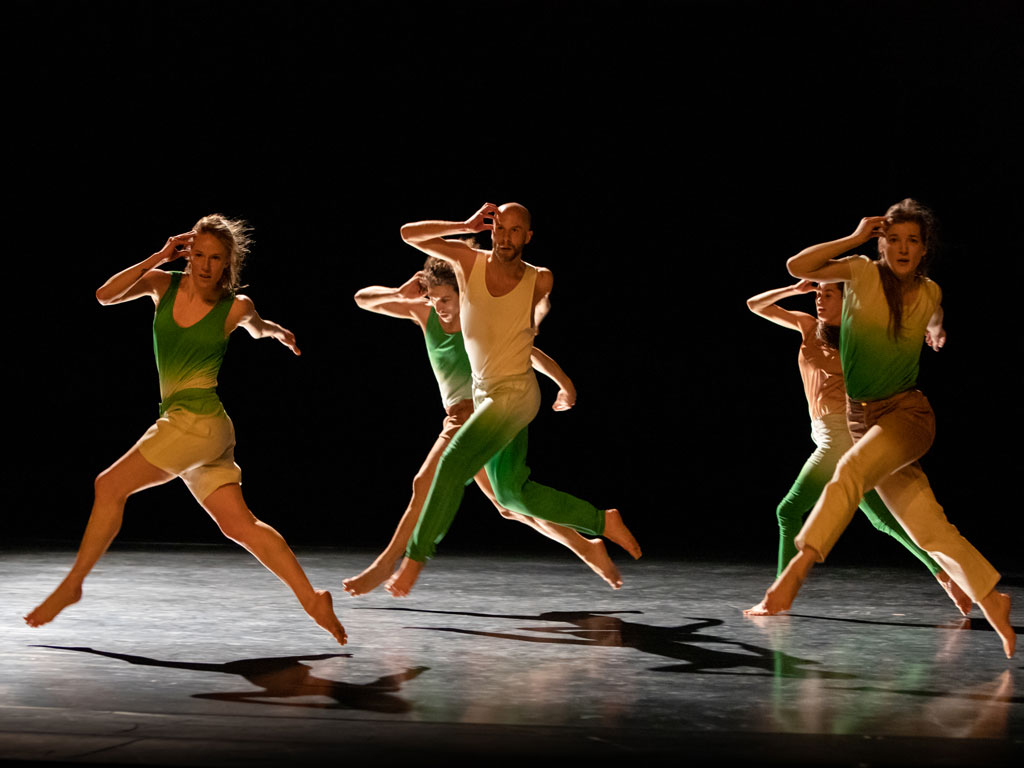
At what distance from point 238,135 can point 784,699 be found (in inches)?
255

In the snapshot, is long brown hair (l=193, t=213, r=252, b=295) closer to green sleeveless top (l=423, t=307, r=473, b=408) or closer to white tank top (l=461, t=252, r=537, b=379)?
white tank top (l=461, t=252, r=537, b=379)

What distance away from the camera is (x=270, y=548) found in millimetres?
3871

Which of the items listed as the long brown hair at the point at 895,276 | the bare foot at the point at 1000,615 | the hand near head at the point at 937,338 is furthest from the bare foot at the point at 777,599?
the hand near head at the point at 937,338

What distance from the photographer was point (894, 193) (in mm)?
8422

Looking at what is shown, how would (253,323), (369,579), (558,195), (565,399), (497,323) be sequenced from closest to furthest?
(253,323), (497,323), (369,579), (565,399), (558,195)

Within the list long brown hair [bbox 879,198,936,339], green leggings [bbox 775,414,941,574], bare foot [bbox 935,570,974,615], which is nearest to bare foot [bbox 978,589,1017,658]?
long brown hair [bbox 879,198,936,339]

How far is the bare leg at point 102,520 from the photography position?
12.6ft

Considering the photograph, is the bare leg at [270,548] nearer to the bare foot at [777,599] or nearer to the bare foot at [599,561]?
the bare foot at [777,599]

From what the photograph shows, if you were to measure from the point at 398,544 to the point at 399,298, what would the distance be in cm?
94

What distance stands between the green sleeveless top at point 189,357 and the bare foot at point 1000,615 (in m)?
2.25

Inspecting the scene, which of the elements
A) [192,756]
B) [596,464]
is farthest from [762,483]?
[192,756]

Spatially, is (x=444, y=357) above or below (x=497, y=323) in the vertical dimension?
below

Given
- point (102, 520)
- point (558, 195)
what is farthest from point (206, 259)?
point (558, 195)

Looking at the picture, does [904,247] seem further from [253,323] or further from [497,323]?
[253,323]
